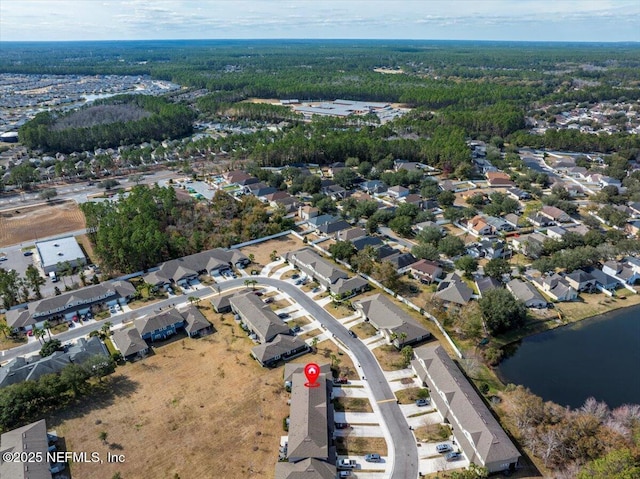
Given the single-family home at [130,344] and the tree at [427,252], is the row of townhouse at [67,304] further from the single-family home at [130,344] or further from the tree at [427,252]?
the tree at [427,252]

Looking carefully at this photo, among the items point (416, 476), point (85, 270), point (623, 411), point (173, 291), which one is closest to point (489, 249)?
point (623, 411)

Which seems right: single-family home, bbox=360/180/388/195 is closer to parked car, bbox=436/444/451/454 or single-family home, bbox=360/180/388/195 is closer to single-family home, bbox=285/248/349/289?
single-family home, bbox=285/248/349/289

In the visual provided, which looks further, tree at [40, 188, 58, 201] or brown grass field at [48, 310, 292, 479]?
tree at [40, 188, 58, 201]

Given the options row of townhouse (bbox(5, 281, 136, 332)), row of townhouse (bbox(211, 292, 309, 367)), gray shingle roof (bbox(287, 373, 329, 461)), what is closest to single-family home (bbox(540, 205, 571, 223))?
row of townhouse (bbox(211, 292, 309, 367))

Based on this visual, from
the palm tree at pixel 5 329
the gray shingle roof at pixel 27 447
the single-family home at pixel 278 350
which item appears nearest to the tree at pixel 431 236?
the single-family home at pixel 278 350

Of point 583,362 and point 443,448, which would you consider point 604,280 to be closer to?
point 583,362

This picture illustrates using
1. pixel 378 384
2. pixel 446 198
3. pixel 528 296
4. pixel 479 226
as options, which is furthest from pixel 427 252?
pixel 378 384

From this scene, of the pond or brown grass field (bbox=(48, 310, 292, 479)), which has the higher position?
brown grass field (bbox=(48, 310, 292, 479))
